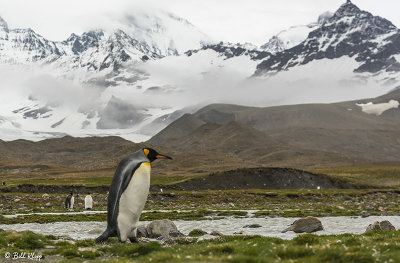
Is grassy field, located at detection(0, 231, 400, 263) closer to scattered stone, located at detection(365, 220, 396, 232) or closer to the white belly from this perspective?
the white belly

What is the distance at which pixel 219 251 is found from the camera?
600 inches

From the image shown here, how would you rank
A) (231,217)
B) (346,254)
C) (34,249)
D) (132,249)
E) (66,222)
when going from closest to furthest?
(346,254) < (132,249) < (34,249) < (66,222) < (231,217)

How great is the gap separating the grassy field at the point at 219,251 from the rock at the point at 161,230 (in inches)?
164

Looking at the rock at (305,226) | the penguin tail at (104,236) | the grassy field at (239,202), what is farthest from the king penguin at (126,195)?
the grassy field at (239,202)

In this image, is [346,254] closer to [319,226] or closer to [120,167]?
[120,167]

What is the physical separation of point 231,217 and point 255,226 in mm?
9368

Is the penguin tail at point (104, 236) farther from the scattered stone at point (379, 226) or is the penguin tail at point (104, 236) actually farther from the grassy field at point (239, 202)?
the grassy field at point (239, 202)

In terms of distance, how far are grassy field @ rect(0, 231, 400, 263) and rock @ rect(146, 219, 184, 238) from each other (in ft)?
13.7

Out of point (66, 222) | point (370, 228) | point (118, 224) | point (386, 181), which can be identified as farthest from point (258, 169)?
point (118, 224)

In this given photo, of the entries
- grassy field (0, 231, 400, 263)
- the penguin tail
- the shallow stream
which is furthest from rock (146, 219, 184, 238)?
the penguin tail

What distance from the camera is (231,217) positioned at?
42062mm

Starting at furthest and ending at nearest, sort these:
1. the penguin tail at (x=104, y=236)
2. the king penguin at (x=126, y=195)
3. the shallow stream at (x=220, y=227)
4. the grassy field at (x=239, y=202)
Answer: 1. the grassy field at (x=239, y=202)
2. the shallow stream at (x=220, y=227)
3. the penguin tail at (x=104, y=236)
4. the king penguin at (x=126, y=195)

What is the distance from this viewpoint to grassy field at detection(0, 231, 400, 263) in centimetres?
1275

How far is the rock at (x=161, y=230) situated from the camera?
1031 inches
